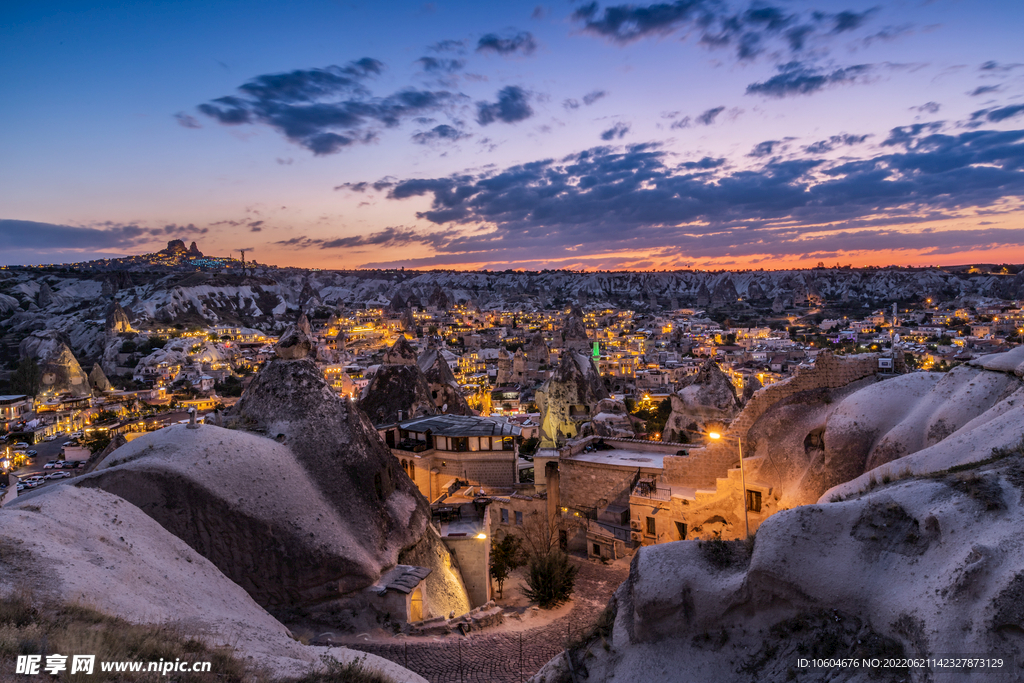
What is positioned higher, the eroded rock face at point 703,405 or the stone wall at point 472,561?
the eroded rock face at point 703,405

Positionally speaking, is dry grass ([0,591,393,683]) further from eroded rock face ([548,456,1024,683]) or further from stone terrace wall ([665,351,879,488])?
stone terrace wall ([665,351,879,488])

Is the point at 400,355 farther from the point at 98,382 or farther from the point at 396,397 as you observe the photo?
the point at 98,382

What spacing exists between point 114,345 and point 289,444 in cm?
8326

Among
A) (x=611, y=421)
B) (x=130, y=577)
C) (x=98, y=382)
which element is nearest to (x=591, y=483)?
(x=611, y=421)

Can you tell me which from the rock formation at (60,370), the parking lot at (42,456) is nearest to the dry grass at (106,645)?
the parking lot at (42,456)

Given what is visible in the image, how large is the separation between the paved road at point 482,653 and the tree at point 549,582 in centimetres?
59

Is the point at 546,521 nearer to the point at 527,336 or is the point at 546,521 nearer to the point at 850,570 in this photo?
the point at 850,570

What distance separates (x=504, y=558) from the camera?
658 inches

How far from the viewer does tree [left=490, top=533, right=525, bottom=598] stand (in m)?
16.1

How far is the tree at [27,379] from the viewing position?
5616 cm

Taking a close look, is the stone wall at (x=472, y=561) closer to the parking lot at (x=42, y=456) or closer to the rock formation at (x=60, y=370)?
the parking lot at (x=42, y=456)

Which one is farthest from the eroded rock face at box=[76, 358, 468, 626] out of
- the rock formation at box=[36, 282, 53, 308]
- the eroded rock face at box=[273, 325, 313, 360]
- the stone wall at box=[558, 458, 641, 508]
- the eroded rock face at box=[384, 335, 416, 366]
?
the rock formation at box=[36, 282, 53, 308]

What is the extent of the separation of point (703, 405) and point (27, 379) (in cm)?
6459

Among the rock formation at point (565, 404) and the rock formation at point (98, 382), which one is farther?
the rock formation at point (98, 382)
